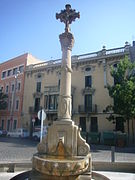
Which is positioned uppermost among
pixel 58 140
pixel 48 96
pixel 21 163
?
pixel 48 96

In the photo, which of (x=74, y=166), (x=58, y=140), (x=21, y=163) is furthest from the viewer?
(x=21, y=163)

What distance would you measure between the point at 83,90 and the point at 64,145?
1962 cm

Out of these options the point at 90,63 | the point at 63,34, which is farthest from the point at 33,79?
the point at 63,34

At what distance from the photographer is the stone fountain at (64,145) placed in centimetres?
437

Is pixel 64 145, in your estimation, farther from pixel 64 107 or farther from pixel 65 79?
pixel 65 79

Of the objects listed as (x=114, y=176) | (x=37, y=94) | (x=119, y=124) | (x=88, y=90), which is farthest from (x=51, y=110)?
(x=114, y=176)

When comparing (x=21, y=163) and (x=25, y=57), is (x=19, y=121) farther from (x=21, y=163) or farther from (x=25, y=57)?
(x=21, y=163)

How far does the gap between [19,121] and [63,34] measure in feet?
80.7

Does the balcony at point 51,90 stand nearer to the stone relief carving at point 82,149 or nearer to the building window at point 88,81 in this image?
the building window at point 88,81

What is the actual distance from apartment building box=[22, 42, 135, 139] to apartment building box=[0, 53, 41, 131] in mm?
1532

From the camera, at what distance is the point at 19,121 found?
29172 millimetres

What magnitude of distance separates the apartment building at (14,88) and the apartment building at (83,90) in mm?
1532

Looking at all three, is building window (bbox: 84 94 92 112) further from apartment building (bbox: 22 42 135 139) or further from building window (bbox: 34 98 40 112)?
building window (bbox: 34 98 40 112)

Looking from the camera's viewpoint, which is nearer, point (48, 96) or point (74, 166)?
point (74, 166)
